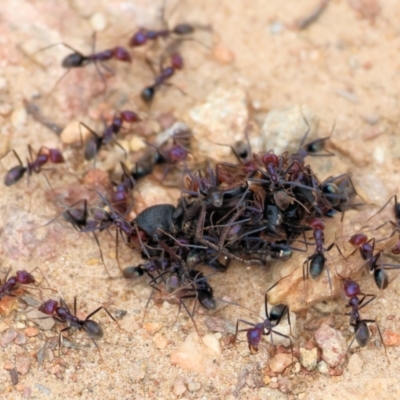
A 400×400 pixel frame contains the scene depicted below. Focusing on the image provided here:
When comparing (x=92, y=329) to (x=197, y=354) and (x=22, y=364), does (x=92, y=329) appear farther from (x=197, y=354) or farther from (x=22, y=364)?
(x=197, y=354)

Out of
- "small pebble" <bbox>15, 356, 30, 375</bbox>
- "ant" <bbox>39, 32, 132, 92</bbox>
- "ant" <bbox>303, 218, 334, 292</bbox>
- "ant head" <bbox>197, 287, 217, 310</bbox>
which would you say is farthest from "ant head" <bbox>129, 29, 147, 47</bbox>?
"small pebble" <bbox>15, 356, 30, 375</bbox>

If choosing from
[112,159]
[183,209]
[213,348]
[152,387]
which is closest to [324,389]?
[213,348]

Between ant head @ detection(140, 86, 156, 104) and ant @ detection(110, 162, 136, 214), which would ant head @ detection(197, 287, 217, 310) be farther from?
ant head @ detection(140, 86, 156, 104)

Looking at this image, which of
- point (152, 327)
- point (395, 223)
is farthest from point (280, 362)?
point (395, 223)

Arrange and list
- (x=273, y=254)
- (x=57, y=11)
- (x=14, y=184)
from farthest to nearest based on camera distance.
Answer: (x=57, y=11)
(x=14, y=184)
(x=273, y=254)

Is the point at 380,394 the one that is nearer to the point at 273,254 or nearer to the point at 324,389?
the point at 324,389

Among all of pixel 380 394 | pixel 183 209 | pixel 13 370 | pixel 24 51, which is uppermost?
pixel 24 51
